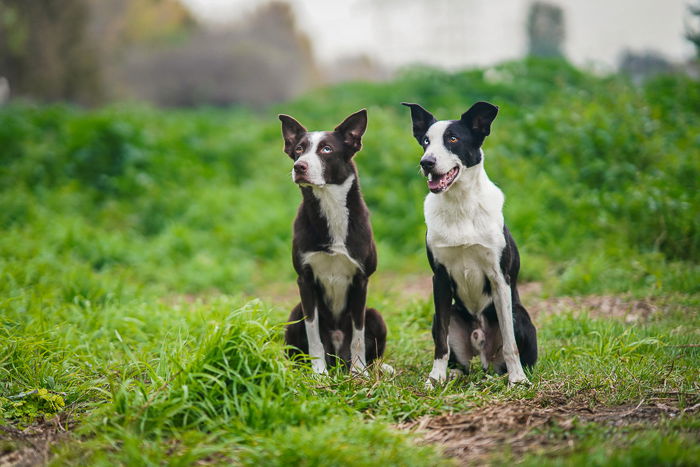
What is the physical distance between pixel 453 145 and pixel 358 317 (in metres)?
1.22

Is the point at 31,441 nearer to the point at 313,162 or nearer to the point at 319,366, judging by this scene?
the point at 319,366

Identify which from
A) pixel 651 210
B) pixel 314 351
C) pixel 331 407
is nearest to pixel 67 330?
pixel 314 351

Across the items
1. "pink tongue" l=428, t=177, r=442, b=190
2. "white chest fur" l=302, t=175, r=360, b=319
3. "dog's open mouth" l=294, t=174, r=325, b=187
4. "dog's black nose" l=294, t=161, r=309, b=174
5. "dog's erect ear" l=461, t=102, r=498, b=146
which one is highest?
"dog's erect ear" l=461, t=102, r=498, b=146

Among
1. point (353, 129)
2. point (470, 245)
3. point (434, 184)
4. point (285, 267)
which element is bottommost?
point (285, 267)

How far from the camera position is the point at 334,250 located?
140 inches

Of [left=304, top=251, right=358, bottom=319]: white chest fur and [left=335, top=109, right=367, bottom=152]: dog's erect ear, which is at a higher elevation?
[left=335, top=109, right=367, bottom=152]: dog's erect ear

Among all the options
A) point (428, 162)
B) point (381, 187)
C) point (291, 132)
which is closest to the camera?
point (428, 162)

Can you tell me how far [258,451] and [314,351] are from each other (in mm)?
1303

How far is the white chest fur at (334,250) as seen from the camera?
3586 millimetres

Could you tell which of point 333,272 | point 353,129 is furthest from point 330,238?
point 353,129

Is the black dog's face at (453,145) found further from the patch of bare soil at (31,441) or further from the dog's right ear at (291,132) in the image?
the patch of bare soil at (31,441)

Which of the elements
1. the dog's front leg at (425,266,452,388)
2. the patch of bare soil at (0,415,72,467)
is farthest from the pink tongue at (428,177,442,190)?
the patch of bare soil at (0,415,72,467)

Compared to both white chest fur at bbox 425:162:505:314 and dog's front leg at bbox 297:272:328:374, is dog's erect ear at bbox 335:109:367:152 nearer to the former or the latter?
white chest fur at bbox 425:162:505:314

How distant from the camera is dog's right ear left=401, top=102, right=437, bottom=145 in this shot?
11.4 feet
